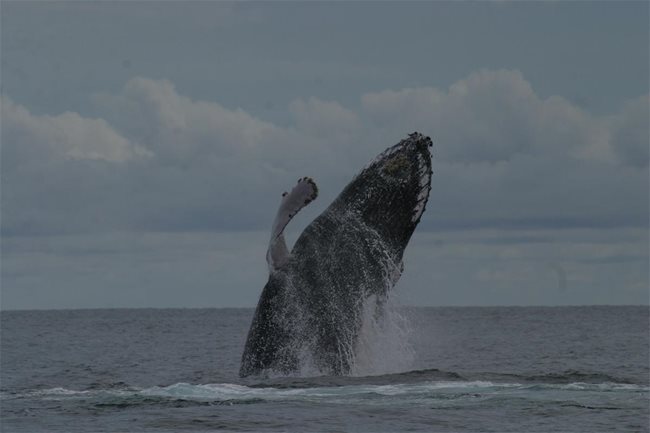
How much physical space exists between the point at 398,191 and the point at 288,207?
70.7 inches

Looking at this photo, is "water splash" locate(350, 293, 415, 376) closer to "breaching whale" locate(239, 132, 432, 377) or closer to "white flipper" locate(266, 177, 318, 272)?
"breaching whale" locate(239, 132, 432, 377)

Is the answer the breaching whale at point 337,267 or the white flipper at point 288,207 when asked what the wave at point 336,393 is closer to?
the breaching whale at point 337,267

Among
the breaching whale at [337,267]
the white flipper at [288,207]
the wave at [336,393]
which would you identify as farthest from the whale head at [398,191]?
the wave at [336,393]

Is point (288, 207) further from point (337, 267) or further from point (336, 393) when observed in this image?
point (336, 393)

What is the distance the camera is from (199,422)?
16.2 metres

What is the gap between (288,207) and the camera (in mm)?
19031

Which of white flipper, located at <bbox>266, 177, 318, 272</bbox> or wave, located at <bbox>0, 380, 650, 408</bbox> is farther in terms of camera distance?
white flipper, located at <bbox>266, 177, 318, 272</bbox>

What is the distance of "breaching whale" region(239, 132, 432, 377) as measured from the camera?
62.5 feet

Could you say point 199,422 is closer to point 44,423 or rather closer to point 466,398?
point 44,423

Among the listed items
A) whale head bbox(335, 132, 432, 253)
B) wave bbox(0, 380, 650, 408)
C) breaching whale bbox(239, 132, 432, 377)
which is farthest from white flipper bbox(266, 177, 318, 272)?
wave bbox(0, 380, 650, 408)

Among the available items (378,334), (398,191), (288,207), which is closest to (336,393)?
(378,334)

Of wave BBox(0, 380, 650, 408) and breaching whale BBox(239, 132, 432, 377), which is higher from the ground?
breaching whale BBox(239, 132, 432, 377)

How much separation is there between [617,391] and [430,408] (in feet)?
12.6

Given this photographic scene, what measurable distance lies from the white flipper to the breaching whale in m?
0.02
